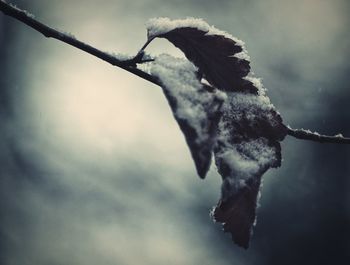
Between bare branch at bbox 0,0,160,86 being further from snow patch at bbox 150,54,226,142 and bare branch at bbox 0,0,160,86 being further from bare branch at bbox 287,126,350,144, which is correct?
bare branch at bbox 287,126,350,144

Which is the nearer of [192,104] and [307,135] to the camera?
[192,104]

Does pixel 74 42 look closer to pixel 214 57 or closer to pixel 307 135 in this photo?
pixel 214 57

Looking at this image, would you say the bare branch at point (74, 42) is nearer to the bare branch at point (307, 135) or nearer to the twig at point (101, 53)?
the twig at point (101, 53)

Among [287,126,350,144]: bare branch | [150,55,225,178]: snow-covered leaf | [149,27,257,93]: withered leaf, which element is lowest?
[150,55,225,178]: snow-covered leaf

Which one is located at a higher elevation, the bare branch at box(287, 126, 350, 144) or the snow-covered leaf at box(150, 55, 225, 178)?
the bare branch at box(287, 126, 350, 144)

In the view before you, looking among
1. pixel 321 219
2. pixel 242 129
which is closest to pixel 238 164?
pixel 242 129

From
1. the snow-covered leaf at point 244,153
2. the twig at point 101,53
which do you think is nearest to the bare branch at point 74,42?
the twig at point 101,53

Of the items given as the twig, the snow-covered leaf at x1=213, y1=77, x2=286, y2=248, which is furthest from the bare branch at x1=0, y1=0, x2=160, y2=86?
the snow-covered leaf at x1=213, y1=77, x2=286, y2=248

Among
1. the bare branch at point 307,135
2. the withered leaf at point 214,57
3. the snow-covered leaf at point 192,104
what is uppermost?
the withered leaf at point 214,57

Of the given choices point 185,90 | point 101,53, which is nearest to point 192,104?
point 185,90

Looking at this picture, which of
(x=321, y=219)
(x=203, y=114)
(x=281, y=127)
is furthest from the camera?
(x=321, y=219)

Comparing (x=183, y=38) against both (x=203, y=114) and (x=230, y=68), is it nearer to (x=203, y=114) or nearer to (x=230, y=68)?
(x=230, y=68)
